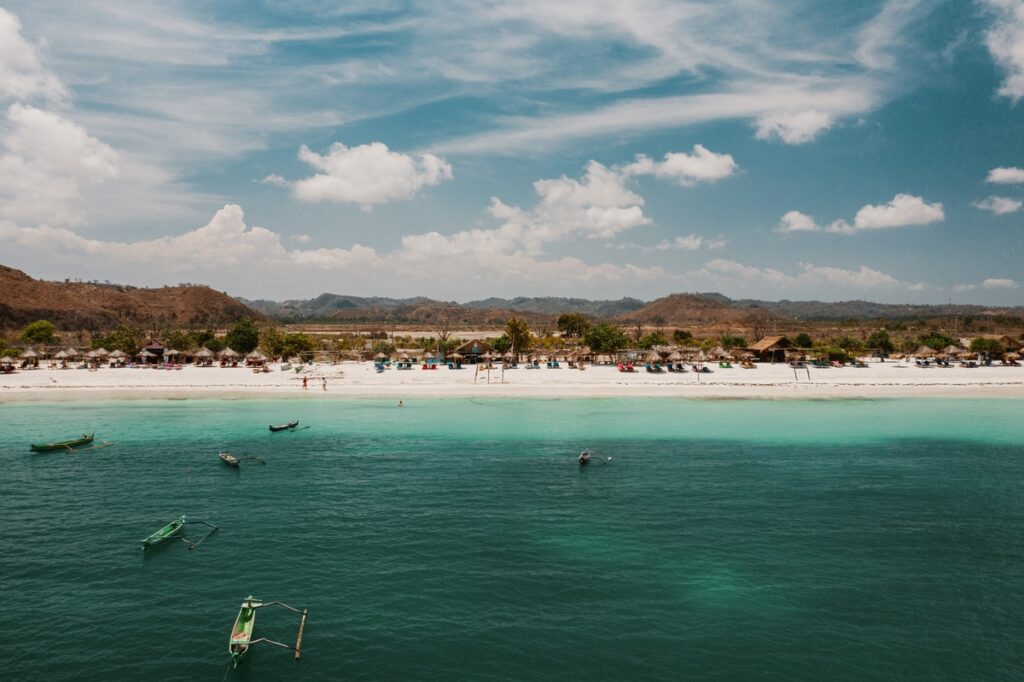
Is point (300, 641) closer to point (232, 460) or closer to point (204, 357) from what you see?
point (232, 460)

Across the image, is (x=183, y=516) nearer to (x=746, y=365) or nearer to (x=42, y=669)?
(x=42, y=669)

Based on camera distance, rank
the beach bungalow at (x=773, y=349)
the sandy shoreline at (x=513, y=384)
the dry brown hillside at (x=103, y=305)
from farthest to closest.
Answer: the dry brown hillside at (x=103, y=305)
the beach bungalow at (x=773, y=349)
the sandy shoreline at (x=513, y=384)

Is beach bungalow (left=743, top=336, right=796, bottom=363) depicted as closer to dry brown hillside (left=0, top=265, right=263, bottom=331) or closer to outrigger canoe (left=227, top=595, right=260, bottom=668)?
outrigger canoe (left=227, top=595, right=260, bottom=668)

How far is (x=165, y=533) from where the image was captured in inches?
783

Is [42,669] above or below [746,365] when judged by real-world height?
below

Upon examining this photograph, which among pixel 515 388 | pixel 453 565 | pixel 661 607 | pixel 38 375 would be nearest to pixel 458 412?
pixel 515 388

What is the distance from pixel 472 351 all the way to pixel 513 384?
21216 mm

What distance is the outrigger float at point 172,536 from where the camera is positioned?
64.1 feet

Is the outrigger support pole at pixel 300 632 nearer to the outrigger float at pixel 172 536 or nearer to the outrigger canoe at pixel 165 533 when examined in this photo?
the outrigger float at pixel 172 536

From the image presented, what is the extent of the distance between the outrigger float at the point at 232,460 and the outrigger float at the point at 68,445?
8.68 meters

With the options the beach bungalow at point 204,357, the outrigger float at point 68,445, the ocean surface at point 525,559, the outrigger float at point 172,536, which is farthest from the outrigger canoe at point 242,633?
the beach bungalow at point 204,357

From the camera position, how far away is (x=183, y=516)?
73.3 feet

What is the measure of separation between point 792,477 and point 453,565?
702 inches

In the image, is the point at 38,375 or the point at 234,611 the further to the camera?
the point at 38,375
